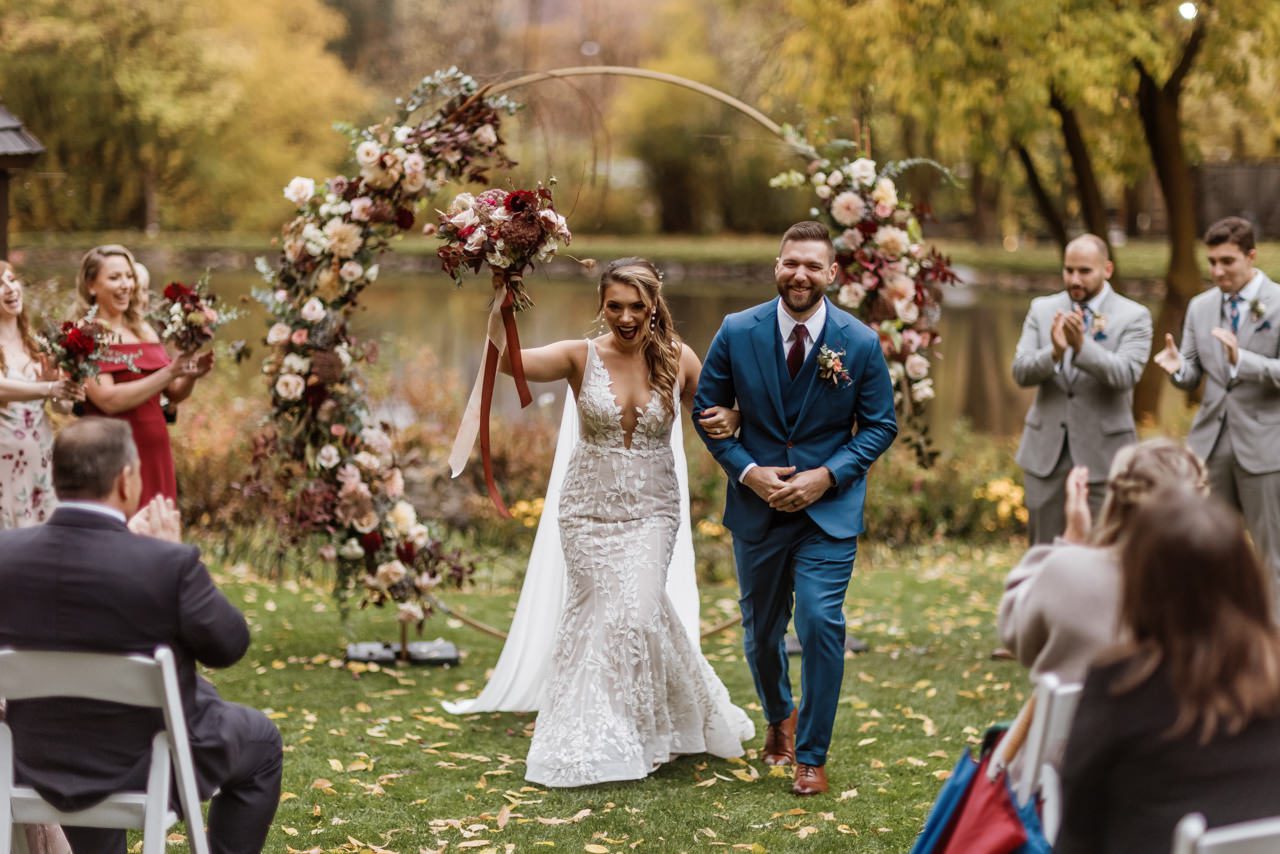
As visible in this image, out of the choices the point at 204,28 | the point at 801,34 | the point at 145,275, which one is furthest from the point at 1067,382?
the point at 204,28

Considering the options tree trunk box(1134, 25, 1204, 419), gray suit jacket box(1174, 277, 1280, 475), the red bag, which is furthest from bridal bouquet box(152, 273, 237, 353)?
tree trunk box(1134, 25, 1204, 419)

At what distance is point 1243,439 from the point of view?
274 inches

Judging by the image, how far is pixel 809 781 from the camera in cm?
535

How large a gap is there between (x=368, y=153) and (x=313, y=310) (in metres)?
0.81

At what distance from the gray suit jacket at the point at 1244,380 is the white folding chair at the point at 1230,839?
184 inches

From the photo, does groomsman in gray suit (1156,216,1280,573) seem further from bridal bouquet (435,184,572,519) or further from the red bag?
the red bag

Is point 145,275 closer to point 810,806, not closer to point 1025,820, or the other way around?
point 810,806

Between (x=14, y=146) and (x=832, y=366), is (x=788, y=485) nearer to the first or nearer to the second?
(x=832, y=366)

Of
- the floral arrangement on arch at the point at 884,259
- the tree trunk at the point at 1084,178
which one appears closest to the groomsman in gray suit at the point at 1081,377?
the floral arrangement on arch at the point at 884,259

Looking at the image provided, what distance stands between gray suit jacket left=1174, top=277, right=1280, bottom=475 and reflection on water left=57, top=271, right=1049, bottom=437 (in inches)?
318

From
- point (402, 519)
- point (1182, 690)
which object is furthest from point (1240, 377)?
point (1182, 690)

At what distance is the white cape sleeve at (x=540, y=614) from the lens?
6500mm

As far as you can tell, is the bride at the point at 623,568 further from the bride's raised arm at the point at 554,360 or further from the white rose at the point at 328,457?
the white rose at the point at 328,457

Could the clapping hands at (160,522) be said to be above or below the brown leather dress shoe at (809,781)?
above
